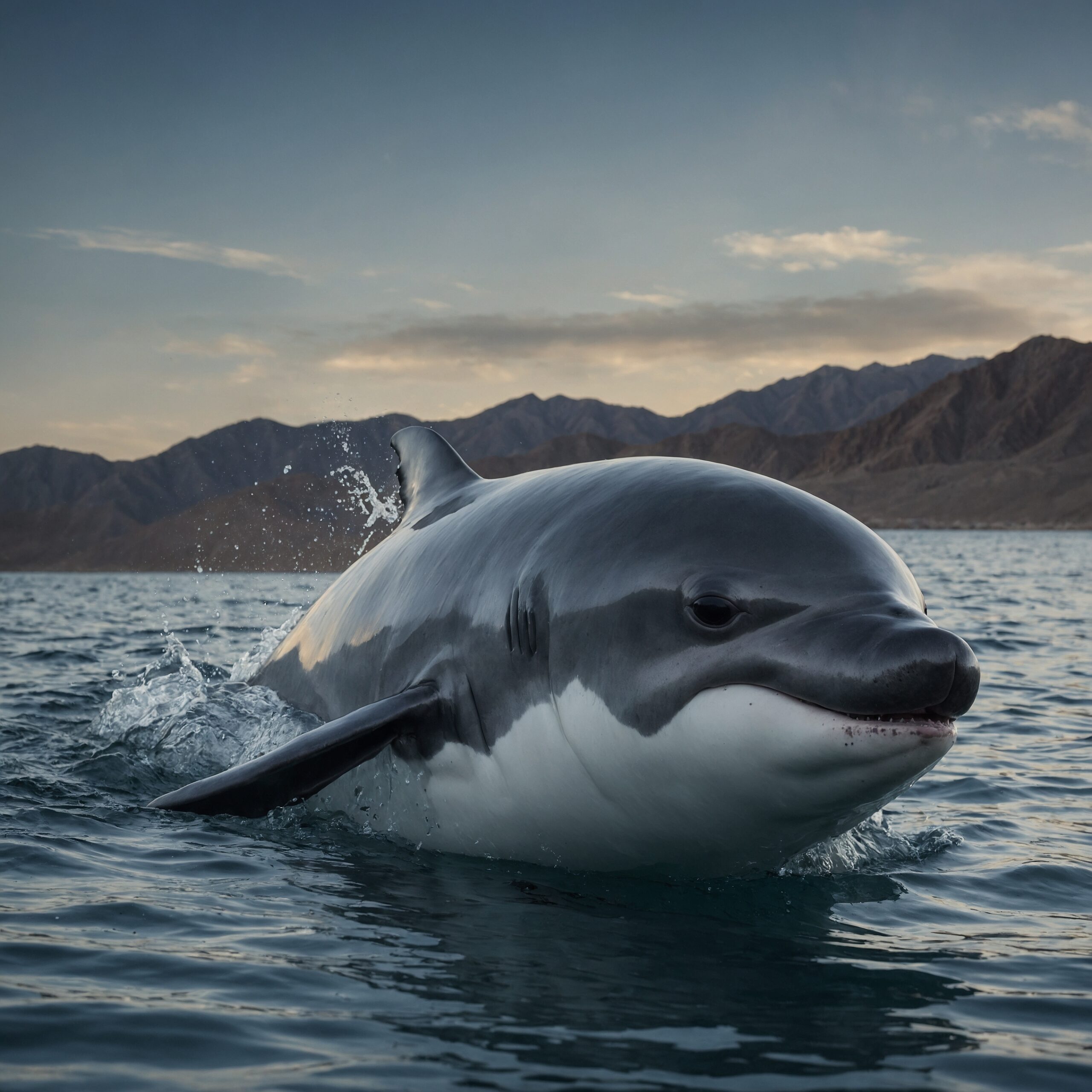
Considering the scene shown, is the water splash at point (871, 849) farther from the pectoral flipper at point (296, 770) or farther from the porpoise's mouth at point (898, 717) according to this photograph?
the pectoral flipper at point (296, 770)

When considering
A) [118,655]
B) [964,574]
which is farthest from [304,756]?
[964,574]

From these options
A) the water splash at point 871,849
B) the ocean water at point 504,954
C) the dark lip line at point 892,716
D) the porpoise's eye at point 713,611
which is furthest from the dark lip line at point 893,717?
the water splash at point 871,849

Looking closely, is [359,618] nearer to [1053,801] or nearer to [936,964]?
[936,964]

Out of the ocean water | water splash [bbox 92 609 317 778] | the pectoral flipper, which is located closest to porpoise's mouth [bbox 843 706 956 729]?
the ocean water

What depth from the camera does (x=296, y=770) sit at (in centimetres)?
601

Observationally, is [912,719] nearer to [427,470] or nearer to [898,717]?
[898,717]

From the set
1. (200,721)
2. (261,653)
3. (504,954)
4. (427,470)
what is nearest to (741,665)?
(504,954)

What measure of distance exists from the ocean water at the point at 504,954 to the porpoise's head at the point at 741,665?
24.5 inches

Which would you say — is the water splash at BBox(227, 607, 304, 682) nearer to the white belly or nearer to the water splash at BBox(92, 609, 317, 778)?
the water splash at BBox(92, 609, 317, 778)

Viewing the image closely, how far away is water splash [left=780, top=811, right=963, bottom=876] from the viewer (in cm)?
656

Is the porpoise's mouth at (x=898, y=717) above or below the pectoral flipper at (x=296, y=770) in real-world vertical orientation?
above

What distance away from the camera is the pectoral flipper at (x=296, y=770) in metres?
Answer: 6.01

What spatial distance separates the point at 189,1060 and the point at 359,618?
4096 mm

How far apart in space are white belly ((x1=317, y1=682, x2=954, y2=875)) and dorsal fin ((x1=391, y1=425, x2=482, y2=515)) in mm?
2477
